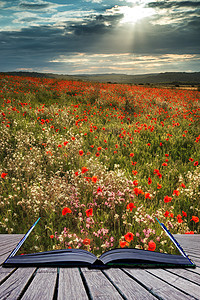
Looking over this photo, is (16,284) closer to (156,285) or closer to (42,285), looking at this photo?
(42,285)

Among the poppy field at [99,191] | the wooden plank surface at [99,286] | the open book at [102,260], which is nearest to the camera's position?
the wooden plank surface at [99,286]

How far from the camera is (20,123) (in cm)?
634

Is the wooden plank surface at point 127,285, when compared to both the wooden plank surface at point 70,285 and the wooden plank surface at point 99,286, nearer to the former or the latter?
the wooden plank surface at point 99,286

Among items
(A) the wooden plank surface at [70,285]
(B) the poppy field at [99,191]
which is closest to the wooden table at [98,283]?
(A) the wooden plank surface at [70,285]

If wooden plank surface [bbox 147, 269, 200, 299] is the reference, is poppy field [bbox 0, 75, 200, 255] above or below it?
below

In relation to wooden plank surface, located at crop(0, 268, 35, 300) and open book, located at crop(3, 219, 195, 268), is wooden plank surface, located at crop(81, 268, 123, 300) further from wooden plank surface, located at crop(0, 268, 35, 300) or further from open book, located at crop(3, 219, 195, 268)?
wooden plank surface, located at crop(0, 268, 35, 300)

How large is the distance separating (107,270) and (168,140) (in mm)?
5121

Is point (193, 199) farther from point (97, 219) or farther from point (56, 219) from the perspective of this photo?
point (56, 219)

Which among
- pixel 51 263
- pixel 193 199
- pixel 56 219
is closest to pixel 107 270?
pixel 51 263

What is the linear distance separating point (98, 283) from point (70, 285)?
0.13 m

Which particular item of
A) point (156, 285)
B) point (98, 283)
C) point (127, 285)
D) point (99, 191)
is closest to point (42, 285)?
point (98, 283)

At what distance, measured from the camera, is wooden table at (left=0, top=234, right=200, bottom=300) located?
A: 2.94 ft

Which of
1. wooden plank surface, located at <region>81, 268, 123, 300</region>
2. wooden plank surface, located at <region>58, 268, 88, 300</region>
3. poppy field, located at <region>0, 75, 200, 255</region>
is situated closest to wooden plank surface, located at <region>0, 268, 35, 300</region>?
wooden plank surface, located at <region>58, 268, 88, 300</region>

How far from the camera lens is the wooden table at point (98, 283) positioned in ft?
2.94
